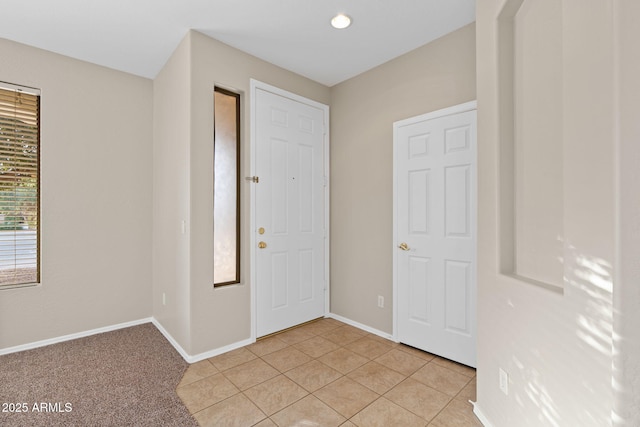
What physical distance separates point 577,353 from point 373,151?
239cm

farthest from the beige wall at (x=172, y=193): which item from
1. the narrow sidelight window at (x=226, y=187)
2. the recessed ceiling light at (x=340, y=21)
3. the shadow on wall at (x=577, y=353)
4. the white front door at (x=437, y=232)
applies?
the shadow on wall at (x=577, y=353)

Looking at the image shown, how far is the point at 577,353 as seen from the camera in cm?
112

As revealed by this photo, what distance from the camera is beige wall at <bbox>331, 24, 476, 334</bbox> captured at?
261cm

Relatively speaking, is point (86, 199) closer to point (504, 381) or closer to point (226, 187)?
point (226, 187)

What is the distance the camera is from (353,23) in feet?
8.13

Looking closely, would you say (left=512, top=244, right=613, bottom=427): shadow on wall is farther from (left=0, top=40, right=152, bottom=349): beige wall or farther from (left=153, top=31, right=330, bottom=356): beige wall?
(left=0, top=40, right=152, bottom=349): beige wall

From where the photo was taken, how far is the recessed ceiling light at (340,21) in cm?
240

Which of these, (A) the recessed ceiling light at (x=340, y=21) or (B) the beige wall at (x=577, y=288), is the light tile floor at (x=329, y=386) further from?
(A) the recessed ceiling light at (x=340, y=21)

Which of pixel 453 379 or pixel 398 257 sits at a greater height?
pixel 398 257

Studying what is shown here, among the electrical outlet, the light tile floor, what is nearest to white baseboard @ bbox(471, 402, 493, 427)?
the light tile floor

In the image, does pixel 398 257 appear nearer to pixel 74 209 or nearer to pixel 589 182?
pixel 589 182

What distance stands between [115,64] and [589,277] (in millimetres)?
4007

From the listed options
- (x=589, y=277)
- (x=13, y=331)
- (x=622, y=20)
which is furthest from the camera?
(x=13, y=331)

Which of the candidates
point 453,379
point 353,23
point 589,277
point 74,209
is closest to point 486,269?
point 589,277
